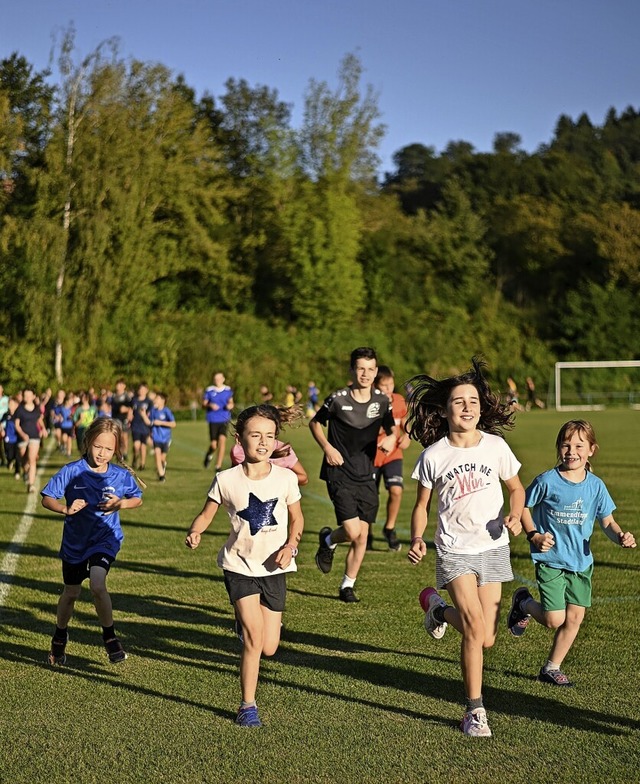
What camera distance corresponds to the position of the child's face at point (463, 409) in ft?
19.0

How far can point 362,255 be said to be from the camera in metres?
70.7

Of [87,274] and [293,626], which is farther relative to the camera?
[87,274]

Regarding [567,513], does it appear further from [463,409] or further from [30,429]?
[30,429]

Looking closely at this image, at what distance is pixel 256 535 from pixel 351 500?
3477 millimetres

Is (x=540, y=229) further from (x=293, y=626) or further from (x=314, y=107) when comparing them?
(x=293, y=626)

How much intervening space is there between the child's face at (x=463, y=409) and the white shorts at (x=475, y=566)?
65cm

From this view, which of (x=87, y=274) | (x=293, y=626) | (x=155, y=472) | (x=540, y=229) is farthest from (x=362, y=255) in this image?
(x=293, y=626)

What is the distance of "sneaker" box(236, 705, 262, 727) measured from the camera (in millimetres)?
5539

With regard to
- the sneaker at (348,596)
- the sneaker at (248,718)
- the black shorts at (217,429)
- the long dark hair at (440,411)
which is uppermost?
the long dark hair at (440,411)

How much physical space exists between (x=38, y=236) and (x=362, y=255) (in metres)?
25.3

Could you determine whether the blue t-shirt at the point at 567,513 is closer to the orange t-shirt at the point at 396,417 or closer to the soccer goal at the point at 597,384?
the orange t-shirt at the point at 396,417

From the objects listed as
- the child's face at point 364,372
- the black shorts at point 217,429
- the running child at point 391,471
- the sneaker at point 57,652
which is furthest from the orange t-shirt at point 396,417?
the black shorts at point 217,429

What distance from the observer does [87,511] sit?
7.04 meters

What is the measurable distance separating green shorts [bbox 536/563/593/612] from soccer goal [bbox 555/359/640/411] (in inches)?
A: 2152
